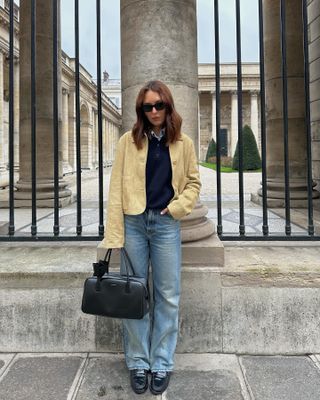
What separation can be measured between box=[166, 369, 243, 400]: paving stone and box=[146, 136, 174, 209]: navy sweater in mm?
1244

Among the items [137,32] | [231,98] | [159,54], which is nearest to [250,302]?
[159,54]

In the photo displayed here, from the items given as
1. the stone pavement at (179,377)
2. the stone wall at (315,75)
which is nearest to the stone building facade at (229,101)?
the stone wall at (315,75)

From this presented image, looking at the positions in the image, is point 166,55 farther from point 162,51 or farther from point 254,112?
point 254,112

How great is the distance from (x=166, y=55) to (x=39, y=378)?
2.83m

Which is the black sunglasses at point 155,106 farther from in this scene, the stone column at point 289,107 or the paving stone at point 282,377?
the stone column at point 289,107

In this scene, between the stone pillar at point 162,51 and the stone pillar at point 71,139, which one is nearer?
the stone pillar at point 162,51

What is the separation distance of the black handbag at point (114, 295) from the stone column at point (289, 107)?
529 centimetres

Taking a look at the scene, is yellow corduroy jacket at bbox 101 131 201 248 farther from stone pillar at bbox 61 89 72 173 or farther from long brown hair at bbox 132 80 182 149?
stone pillar at bbox 61 89 72 173

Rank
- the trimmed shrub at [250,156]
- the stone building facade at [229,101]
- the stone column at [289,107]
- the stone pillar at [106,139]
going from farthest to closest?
the stone building facade at [229,101], the stone pillar at [106,139], the trimmed shrub at [250,156], the stone column at [289,107]

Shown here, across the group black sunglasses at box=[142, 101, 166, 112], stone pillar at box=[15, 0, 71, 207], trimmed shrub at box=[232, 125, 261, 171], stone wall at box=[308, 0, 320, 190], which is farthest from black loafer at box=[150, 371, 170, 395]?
trimmed shrub at box=[232, 125, 261, 171]

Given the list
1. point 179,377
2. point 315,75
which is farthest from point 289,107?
point 179,377

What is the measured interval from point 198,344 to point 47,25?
8.04 meters

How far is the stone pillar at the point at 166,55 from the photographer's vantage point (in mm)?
3375

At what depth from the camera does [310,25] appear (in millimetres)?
6867
